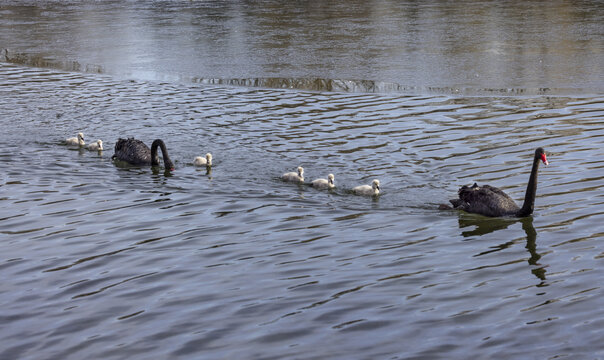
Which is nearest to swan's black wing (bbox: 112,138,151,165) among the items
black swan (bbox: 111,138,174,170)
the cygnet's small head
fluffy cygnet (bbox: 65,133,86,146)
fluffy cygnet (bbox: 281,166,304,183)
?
black swan (bbox: 111,138,174,170)

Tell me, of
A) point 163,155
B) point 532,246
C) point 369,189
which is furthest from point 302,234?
point 163,155

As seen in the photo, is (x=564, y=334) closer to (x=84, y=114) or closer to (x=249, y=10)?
(x=84, y=114)

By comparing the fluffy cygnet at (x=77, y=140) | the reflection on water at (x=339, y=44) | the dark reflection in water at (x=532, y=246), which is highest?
the reflection on water at (x=339, y=44)

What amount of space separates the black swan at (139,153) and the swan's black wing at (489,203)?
17.1 feet

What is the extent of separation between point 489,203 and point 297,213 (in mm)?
2425

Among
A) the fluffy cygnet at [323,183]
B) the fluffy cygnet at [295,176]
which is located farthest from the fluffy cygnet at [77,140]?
the fluffy cygnet at [323,183]

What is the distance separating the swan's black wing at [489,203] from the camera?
35.0 feet

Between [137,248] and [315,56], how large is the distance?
39.0ft

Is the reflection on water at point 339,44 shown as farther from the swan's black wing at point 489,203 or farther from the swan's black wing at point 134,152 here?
the swan's black wing at point 489,203

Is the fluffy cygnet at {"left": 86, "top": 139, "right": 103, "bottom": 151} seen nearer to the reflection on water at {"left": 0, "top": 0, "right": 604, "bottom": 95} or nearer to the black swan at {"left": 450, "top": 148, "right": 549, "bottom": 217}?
the reflection on water at {"left": 0, "top": 0, "right": 604, "bottom": 95}

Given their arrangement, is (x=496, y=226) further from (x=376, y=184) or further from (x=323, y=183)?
(x=323, y=183)

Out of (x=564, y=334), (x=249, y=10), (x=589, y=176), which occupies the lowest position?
(x=564, y=334)

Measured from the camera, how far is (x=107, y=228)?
1059 centimetres

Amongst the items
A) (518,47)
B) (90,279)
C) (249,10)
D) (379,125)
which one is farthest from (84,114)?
(249,10)
